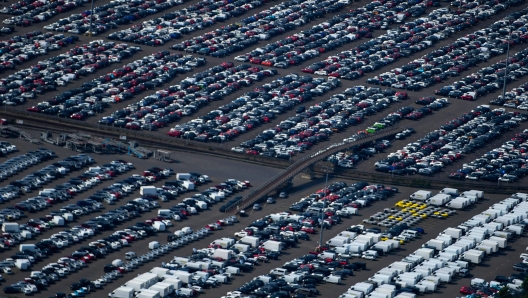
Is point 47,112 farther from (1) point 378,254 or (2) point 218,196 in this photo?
(1) point 378,254

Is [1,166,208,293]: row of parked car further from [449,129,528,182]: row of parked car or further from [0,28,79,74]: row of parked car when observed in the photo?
[0,28,79,74]: row of parked car

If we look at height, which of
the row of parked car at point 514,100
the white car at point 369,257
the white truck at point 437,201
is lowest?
the row of parked car at point 514,100

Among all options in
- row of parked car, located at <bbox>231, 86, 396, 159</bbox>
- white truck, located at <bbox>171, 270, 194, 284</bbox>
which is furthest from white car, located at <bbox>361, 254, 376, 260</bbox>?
row of parked car, located at <bbox>231, 86, 396, 159</bbox>

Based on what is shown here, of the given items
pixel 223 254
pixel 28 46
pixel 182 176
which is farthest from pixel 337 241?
pixel 28 46

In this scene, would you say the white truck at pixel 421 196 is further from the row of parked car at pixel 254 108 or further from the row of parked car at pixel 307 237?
the row of parked car at pixel 254 108

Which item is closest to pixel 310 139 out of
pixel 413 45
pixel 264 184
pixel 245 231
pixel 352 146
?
pixel 352 146

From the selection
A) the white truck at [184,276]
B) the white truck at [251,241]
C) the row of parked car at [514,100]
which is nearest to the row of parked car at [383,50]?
the row of parked car at [514,100]

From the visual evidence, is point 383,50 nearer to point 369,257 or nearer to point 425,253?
point 425,253
